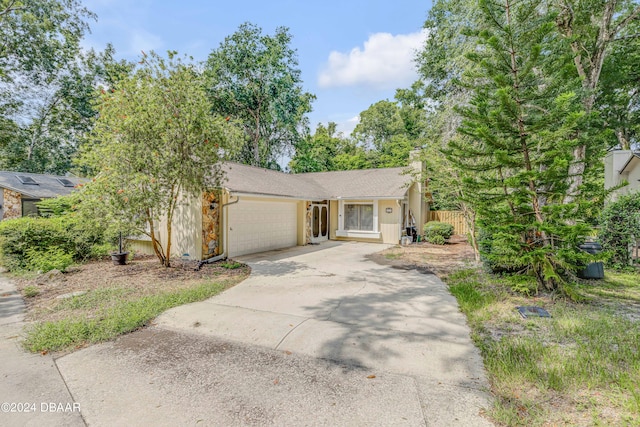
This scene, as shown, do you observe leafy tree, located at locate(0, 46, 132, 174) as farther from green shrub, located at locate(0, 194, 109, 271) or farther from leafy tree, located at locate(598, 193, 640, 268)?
leafy tree, located at locate(598, 193, 640, 268)

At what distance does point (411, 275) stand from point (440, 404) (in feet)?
18.1

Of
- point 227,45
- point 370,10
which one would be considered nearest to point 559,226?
point 370,10

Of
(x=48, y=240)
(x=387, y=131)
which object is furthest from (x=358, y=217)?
(x=387, y=131)

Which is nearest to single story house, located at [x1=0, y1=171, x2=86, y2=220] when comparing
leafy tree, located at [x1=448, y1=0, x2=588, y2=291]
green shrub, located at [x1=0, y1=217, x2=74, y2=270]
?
green shrub, located at [x1=0, y1=217, x2=74, y2=270]

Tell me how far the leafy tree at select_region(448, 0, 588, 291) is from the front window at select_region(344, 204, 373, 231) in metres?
8.73

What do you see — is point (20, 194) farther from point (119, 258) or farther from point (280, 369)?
point (280, 369)

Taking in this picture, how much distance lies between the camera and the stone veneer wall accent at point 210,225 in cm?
936

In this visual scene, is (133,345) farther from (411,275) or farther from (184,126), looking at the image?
(411,275)

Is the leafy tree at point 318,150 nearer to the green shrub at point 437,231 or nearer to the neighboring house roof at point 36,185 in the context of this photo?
the green shrub at point 437,231

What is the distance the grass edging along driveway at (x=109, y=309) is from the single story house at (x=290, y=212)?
2319 millimetres

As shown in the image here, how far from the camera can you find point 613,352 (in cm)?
348

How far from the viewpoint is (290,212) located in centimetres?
1337

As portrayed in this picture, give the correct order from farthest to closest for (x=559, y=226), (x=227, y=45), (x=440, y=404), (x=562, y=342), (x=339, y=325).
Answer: (x=227, y=45)
(x=559, y=226)
(x=339, y=325)
(x=562, y=342)
(x=440, y=404)

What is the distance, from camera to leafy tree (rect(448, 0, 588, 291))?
200 inches
